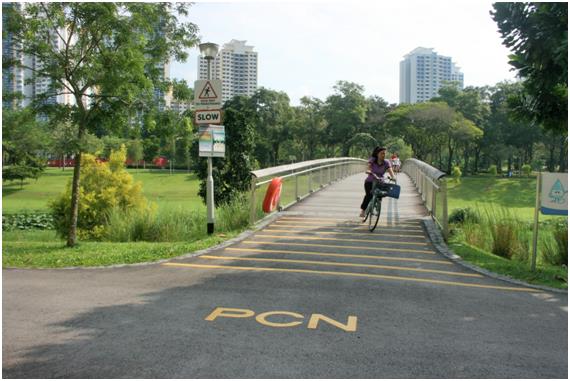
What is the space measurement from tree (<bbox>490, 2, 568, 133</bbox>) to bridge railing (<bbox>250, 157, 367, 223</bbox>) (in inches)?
216

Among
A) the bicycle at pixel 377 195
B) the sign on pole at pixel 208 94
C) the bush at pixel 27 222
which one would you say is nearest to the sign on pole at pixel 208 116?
the sign on pole at pixel 208 94

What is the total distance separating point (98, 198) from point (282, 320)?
1402 centimetres

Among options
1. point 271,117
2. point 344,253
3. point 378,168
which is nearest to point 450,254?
point 344,253

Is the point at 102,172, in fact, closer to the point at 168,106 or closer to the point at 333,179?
the point at 168,106

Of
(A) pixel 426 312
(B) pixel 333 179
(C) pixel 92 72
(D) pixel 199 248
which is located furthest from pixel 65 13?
(B) pixel 333 179

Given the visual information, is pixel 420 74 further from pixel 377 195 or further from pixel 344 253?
pixel 344 253

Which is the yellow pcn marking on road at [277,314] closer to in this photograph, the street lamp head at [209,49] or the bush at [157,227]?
the street lamp head at [209,49]

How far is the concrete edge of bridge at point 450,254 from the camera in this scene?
22.2ft

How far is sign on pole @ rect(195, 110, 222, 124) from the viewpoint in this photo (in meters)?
10.1

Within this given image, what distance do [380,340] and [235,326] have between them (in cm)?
134

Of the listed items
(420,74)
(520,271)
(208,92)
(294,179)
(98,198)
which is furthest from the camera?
(420,74)

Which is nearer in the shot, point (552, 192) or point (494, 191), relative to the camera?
point (552, 192)

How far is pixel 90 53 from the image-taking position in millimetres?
9836

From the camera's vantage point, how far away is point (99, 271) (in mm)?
7285
